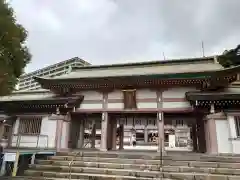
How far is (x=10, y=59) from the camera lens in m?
10.2

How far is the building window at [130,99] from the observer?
1317 centimetres

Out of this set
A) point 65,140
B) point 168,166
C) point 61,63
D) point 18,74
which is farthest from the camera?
point 61,63

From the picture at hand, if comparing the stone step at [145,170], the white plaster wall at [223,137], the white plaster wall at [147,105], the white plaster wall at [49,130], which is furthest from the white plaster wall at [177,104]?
the white plaster wall at [49,130]

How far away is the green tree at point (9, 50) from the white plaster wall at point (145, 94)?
699cm

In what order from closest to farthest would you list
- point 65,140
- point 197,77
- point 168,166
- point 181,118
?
point 168,166 < point 197,77 < point 65,140 < point 181,118

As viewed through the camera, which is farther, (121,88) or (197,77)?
(121,88)

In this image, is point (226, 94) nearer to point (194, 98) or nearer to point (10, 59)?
point (194, 98)

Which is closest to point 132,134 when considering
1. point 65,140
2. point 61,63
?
point 65,140

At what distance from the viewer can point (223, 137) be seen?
38.3 feet

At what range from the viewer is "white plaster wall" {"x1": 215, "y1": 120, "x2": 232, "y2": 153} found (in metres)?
11.5

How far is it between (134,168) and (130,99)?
4.60 meters

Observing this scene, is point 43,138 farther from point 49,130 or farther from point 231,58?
point 231,58

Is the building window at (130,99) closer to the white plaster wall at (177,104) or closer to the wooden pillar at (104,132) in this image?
the wooden pillar at (104,132)

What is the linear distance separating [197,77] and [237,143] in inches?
164
